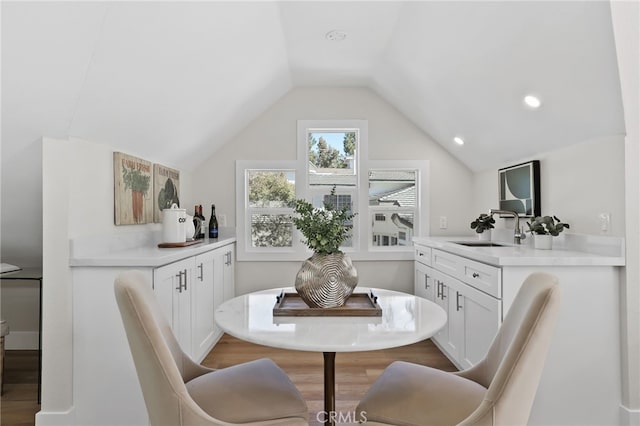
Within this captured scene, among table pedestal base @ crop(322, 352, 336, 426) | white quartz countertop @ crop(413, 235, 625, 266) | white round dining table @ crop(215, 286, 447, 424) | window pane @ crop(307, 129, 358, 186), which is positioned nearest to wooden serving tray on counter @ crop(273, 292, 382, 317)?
white round dining table @ crop(215, 286, 447, 424)

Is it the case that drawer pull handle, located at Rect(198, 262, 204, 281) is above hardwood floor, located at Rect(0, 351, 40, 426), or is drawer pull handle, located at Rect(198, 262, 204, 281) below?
above

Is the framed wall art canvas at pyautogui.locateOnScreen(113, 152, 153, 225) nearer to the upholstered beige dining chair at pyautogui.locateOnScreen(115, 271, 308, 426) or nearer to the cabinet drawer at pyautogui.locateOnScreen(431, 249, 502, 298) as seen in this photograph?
the upholstered beige dining chair at pyautogui.locateOnScreen(115, 271, 308, 426)

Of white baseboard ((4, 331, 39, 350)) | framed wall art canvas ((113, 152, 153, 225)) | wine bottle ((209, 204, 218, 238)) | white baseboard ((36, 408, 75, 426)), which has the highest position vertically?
framed wall art canvas ((113, 152, 153, 225))

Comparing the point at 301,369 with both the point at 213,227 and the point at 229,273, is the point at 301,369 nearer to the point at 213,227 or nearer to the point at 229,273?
the point at 229,273

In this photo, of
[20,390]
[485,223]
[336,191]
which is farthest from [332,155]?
[20,390]

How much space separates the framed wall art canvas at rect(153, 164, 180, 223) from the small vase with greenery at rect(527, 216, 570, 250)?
2.91 meters

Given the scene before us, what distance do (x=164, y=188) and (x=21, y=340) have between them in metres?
1.70

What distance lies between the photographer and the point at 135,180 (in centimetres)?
273

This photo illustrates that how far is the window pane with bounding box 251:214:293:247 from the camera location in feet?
13.5

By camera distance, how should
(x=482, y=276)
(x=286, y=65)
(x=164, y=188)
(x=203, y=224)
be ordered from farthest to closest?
(x=203, y=224)
(x=286, y=65)
(x=164, y=188)
(x=482, y=276)

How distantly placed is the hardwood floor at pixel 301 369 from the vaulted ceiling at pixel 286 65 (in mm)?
1544

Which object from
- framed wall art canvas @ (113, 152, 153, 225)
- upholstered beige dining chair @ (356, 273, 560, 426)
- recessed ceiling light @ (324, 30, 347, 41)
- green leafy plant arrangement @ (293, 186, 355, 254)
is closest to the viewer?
upholstered beige dining chair @ (356, 273, 560, 426)

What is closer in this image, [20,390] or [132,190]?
[20,390]

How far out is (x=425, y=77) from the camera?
305 centimetres
